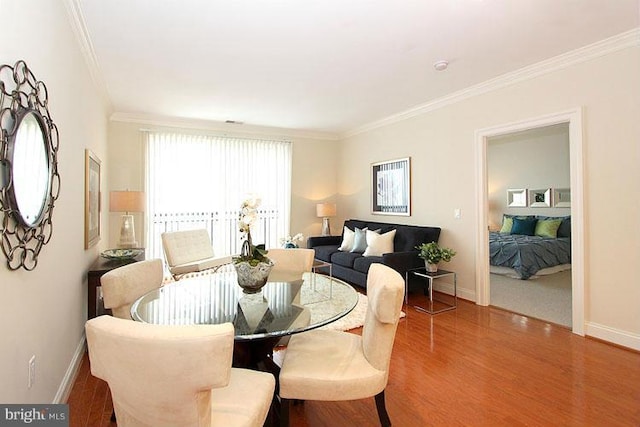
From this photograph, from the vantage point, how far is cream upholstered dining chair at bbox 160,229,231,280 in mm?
4289

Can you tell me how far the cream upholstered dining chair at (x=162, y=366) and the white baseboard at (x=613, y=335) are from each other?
3.34m

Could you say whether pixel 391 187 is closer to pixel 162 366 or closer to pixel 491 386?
pixel 491 386

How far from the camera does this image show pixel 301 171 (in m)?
6.36

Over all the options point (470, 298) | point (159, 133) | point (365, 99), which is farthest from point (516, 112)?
point (159, 133)

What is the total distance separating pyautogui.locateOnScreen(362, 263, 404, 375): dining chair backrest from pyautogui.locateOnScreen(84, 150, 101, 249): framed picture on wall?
2557 millimetres

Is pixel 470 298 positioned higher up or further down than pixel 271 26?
further down

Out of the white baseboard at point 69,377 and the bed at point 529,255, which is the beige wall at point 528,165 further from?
the white baseboard at point 69,377

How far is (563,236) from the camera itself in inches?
235

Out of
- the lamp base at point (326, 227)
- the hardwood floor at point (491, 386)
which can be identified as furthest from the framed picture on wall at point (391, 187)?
the hardwood floor at point (491, 386)

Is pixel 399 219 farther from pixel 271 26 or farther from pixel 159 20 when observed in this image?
pixel 159 20

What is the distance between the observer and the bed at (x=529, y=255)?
5098mm

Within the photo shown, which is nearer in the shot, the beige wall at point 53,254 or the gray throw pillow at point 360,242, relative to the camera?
the beige wall at point 53,254

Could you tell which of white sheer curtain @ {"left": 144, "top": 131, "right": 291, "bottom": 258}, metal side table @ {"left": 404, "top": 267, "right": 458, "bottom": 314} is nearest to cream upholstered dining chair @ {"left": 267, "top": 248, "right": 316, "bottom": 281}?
metal side table @ {"left": 404, "top": 267, "right": 458, "bottom": 314}

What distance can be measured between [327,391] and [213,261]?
334 centimetres
